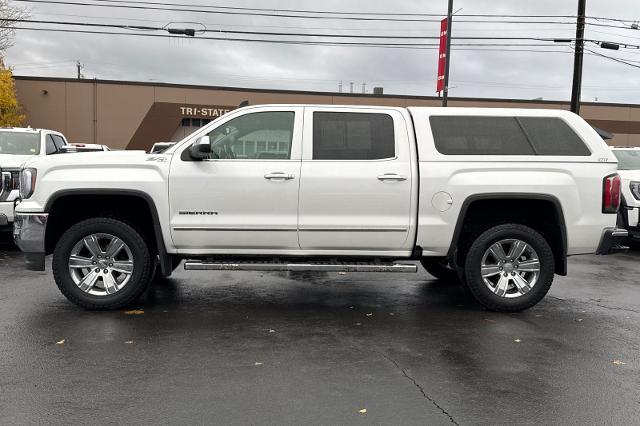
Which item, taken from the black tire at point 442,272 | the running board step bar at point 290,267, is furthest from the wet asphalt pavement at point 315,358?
→ the black tire at point 442,272

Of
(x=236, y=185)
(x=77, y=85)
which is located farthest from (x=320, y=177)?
(x=77, y=85)

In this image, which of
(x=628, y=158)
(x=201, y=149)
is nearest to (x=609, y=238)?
(x=201, y=149)

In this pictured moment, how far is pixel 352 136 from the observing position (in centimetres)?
591

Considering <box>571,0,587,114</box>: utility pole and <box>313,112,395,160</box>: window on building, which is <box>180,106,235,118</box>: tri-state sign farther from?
<box>313,112,395,160</box>: window on building

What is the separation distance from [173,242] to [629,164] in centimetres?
917

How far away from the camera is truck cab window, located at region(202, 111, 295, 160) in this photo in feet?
19.0

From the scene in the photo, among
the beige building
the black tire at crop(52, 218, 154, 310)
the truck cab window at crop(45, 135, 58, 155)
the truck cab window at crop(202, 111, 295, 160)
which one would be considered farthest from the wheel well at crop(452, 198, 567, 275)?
the beige building

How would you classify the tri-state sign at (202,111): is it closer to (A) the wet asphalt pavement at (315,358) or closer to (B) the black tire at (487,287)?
(A) the wet asphalt pavement at (315,358)

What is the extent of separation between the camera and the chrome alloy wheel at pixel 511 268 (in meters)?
5.90

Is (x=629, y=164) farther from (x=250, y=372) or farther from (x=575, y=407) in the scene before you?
(x=250, y=372)

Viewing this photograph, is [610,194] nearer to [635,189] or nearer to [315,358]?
[315,358]

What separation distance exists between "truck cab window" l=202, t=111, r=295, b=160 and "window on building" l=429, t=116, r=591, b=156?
153cm

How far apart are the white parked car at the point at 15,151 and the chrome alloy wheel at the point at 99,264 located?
344cm

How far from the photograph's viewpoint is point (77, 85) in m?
30.9
